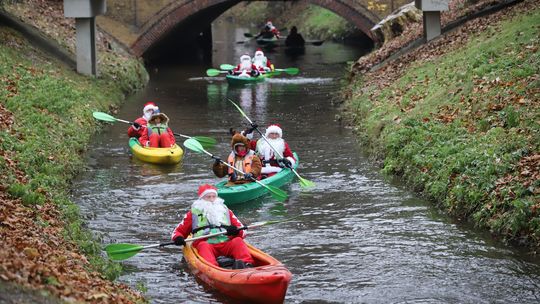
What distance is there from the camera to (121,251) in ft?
41.5

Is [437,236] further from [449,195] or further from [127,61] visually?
[127,61]

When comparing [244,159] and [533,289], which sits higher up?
[244,159]

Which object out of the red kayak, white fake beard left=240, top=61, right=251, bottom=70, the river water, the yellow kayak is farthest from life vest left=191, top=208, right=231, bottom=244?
white fake beard left=240, top=61, right=251, bottom=70

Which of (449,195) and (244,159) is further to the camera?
(244,159)

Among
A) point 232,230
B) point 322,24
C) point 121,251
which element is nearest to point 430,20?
point 232,230

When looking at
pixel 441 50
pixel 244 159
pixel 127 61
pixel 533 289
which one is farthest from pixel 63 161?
pixel 127 61

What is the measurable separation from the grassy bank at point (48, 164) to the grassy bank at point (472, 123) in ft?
19.4

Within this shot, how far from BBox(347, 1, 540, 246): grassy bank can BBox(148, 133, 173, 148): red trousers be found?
4.67m

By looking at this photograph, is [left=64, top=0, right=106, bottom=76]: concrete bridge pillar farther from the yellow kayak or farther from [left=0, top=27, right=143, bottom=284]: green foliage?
the yellow kayak

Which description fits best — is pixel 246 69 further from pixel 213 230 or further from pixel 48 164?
pixel 213 230

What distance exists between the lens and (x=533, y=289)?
38.7ft

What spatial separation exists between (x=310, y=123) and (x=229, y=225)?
41.9ft

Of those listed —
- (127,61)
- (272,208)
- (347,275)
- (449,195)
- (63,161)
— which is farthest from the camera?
(127,61)

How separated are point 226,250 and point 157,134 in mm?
8789
